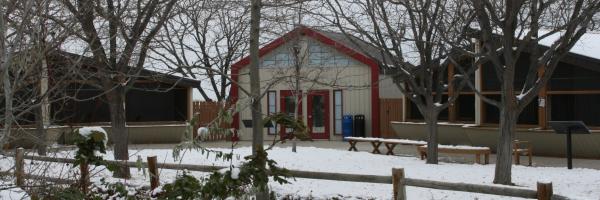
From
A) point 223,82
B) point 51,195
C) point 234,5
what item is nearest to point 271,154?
point 234,5

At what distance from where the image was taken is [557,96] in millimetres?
17609

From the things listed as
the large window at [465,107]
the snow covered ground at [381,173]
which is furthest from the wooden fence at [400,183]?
the large window at [465,107]

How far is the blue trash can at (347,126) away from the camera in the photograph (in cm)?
2434

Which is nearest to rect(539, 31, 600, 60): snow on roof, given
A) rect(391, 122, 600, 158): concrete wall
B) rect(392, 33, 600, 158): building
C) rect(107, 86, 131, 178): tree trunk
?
rect(392, 33, 600, 158): building

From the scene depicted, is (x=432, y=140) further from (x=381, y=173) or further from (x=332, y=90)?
(x=332, y=90)

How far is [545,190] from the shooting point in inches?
267

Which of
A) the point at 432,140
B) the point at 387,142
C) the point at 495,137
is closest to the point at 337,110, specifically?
the point at 387,142

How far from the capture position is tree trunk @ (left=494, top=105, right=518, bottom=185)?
10.5 m

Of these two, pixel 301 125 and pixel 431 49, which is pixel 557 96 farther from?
pixel 301 125

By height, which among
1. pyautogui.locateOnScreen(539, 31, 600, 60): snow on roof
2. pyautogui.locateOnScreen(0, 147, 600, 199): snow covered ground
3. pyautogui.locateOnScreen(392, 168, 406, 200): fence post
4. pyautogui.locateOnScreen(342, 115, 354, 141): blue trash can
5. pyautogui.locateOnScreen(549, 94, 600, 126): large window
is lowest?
pyautogui.locateOnScreen(0, 147, 600, 199): snow covered ground

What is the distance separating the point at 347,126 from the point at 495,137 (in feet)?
22.6

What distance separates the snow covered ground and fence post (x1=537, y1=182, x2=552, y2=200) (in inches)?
66.4

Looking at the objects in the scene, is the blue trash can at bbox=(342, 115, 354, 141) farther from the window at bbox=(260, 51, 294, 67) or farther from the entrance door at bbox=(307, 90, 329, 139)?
the window at bbox=(260, 51, 294, 67)

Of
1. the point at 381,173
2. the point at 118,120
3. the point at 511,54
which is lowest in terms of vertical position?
the point at 381,173
